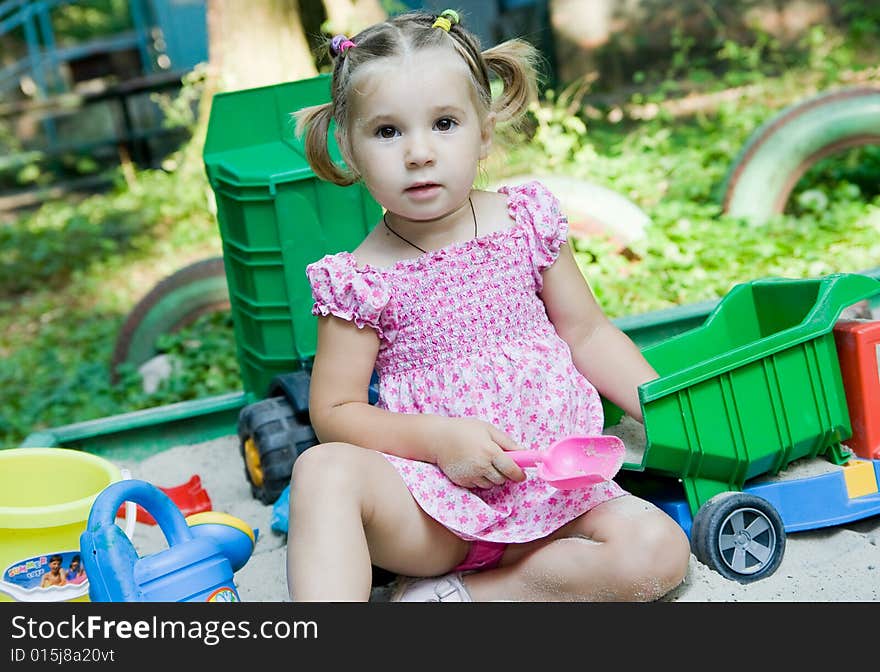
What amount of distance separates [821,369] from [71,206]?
5734 millimetres

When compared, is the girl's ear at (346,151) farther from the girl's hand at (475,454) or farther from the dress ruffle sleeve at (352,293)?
the girl's hand at (475,454)

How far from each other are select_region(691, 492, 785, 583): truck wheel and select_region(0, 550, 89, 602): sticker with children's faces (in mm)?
999

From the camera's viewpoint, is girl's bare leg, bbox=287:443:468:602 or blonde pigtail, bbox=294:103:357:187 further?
blonde pigtail, bbox=294:103:357:187

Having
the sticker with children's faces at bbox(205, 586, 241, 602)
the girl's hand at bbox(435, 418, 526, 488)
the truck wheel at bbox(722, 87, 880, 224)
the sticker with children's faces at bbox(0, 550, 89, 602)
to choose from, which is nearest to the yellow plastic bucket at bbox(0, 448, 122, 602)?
the sticker with children's faces at bbox(0, 550, 89, 602)

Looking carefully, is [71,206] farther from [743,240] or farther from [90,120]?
[743,240]

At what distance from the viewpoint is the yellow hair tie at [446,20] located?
5.87 feet

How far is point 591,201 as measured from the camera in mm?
3422

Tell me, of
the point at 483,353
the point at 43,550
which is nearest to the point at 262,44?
the point at 483,353

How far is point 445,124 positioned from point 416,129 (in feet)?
0.19

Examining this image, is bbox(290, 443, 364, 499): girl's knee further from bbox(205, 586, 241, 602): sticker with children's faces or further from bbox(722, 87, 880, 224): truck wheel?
bbox(722, 87, 880, 224): truck wheel

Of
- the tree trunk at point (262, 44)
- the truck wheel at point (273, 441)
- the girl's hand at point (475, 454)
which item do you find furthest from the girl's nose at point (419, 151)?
the tree trunk at point (262, 44)

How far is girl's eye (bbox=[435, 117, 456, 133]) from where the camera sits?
1746 mm

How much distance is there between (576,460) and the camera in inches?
65.1
